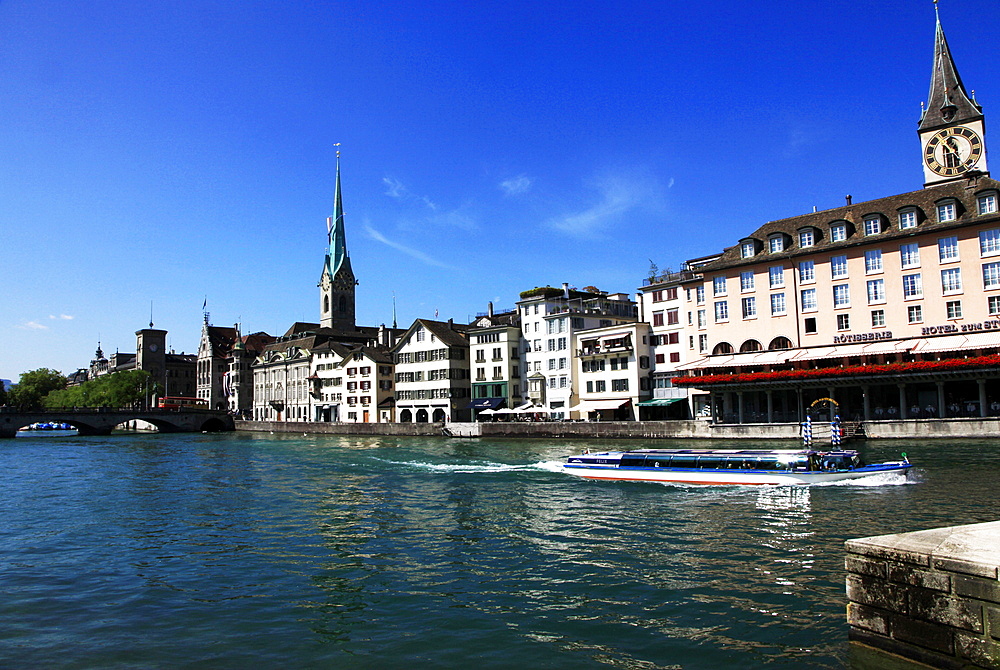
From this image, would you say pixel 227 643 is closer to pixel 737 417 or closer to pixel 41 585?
pixel 41 585

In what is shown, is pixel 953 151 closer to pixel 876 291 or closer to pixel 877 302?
pixel 876 291

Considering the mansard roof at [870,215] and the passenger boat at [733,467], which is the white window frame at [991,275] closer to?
the mansard roof at [870,215]

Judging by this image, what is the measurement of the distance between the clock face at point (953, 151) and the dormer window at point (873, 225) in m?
10.6

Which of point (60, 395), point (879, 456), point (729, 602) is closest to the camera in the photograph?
point (729, 602)

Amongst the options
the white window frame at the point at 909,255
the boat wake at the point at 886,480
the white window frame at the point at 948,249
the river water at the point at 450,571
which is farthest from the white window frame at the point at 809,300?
the boat wake at the point at 886,480

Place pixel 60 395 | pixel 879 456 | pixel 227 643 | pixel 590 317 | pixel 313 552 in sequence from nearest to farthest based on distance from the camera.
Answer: pixel 227 643 → pixel 313 552 → pixel 879 456 → pixel 590 317 → pixel 60 395

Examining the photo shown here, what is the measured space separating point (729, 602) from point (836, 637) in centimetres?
278

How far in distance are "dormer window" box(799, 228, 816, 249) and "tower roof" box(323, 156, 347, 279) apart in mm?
132956

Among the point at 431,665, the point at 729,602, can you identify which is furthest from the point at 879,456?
the point at 431,665

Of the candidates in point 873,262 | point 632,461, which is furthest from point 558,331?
point 632,461

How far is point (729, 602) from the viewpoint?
15.6 m

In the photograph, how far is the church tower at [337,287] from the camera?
182 metres

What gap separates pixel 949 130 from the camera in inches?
2680

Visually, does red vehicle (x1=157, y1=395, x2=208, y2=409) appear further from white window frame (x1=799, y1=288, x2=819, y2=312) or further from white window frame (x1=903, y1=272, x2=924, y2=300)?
white window frame (x1=903, y1=272, x2=924, y2=300)
